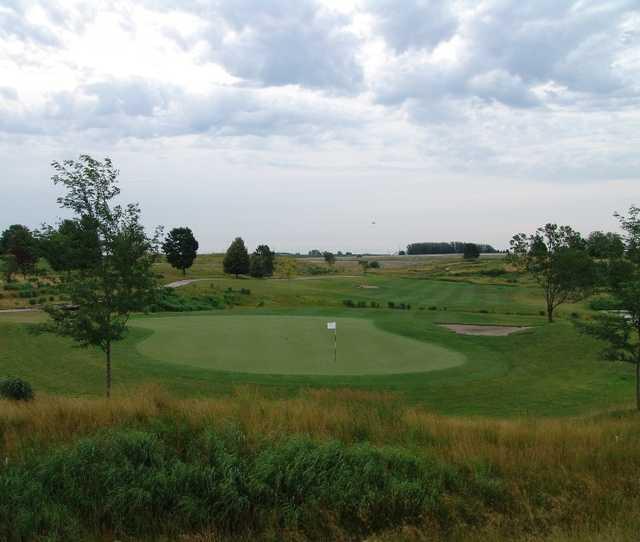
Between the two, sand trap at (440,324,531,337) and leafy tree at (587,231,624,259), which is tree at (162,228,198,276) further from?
leafy tree at (587,231,624,259)

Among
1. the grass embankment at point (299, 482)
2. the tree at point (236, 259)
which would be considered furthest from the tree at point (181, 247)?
the grass embankment at point (299, 482)

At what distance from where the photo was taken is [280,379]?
15.0 meters

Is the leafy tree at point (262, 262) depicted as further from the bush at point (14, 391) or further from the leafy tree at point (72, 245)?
the bush at point (14, 391)

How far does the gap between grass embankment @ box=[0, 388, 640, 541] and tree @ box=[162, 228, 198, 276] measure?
66.6 metres

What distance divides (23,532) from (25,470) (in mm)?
1027

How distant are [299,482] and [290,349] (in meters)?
14.0

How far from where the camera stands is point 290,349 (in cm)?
1969

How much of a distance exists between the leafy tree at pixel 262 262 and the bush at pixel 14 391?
6748 centimetres

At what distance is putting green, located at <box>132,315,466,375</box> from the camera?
17.0 meters

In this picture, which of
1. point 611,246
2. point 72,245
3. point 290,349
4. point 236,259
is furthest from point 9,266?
point 611,246

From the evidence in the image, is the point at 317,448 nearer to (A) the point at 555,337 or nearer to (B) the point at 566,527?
(B) the point at 566,527

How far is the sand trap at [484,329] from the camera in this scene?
2557 centimetres

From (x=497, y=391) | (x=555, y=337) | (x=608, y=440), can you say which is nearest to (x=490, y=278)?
(x=555, y=337)

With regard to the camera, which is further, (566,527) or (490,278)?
(490,278)
